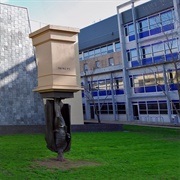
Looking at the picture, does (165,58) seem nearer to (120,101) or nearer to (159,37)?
(159,37)

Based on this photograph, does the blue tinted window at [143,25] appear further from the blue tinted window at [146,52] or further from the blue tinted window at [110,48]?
the blue tinted window at [110,48]

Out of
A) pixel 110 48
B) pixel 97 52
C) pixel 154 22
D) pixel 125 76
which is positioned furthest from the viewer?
pixel 97 52

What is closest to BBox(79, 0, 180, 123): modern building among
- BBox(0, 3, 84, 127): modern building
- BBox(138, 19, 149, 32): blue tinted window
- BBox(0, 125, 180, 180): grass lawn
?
BBox(138, 19, 149, 32): blue tinted window

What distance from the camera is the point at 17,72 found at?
15992 mm

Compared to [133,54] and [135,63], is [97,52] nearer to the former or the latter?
[133,54]

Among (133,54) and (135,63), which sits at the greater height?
(133,54)

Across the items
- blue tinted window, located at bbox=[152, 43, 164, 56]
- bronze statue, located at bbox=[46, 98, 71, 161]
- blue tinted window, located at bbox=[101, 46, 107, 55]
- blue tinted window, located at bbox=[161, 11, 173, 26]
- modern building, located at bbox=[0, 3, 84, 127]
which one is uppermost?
blue tinted window, located at bbox=[161, 11, 173, 26]

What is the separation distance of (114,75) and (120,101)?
323 cm

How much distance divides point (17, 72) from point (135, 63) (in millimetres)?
16451

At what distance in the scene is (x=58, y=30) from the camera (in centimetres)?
690

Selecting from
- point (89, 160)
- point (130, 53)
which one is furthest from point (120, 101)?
point (89, 160)

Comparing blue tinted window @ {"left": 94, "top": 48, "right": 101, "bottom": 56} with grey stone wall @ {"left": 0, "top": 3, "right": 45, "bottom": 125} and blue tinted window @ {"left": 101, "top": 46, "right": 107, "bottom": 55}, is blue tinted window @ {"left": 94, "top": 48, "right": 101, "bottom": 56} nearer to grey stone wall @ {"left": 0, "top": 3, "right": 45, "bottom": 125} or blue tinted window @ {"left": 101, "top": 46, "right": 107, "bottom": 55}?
blue tinted window @ {"left": 101, "top": 46, "right": 107, "bottom": 55}

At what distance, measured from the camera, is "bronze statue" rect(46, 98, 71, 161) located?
697cm

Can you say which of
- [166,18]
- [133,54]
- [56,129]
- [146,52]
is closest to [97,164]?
[56,129]
